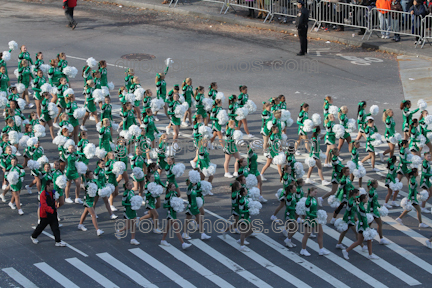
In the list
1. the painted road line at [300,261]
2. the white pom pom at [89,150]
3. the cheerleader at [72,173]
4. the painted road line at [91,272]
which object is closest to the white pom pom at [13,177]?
the cheerleader at [72,173]

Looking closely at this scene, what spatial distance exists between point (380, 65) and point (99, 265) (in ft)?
50.8

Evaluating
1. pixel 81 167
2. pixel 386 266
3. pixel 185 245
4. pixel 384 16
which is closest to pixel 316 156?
pixel 386 266

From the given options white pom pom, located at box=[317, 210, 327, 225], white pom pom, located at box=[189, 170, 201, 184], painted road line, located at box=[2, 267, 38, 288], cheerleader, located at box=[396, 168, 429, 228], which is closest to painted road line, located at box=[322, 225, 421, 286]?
white pom pom, located at box=[317, 210, 327, 225]

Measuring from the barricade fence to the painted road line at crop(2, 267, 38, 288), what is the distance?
1849 cm

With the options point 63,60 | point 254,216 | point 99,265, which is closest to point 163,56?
point 63,60

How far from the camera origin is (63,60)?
21250 millimetres

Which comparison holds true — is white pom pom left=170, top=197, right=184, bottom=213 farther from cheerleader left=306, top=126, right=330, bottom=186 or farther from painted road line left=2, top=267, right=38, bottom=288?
cheerleader left=306, top=126, right=330, bottom=186

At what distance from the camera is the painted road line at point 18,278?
12.4 metres

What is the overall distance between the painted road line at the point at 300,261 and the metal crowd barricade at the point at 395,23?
48.5 feet

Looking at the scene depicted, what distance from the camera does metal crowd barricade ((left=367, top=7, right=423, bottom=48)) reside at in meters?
26.5

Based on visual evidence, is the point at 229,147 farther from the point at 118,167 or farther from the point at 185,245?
the point at 185,245

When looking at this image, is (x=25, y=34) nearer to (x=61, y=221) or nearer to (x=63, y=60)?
(x=63, y=60)

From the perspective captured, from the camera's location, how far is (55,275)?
42.0 feet

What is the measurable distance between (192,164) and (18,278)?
20.4 feet
